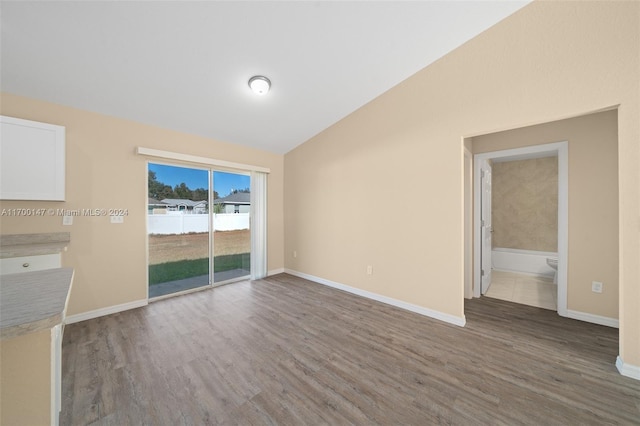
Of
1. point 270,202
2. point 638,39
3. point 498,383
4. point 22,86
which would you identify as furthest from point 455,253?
point 22,86

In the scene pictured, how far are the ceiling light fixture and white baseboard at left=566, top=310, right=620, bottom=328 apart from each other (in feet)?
14.7

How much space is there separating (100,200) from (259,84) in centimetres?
242

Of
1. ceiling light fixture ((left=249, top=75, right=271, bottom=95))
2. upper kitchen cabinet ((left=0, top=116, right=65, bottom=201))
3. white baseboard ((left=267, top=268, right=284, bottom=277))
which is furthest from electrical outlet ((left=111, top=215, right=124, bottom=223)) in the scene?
white baseboard ((left=267, top=268, right=284, bottom=277))

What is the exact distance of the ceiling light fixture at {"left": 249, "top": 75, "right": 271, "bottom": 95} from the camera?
2.62 meters

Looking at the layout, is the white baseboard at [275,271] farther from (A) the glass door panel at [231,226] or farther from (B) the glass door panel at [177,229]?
A: (B) the glass door panel at [177,229]

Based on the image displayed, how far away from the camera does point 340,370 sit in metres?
1.91

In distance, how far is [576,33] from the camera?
2.00 m

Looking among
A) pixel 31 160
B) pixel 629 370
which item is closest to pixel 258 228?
pixel 31 160

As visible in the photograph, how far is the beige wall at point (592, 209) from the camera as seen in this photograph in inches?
100

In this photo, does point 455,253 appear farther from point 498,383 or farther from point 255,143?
point 255,143

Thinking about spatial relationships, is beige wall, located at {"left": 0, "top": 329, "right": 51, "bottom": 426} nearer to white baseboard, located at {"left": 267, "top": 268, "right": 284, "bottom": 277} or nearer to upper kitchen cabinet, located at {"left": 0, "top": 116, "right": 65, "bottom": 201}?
Answer: upper kitchen cabinet, located at {"left": 0, "top": 116, "right": 65, "bottom": 201}

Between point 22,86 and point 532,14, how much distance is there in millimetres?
4991

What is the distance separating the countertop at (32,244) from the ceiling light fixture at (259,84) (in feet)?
8.46

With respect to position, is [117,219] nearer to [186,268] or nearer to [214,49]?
[186,268]
